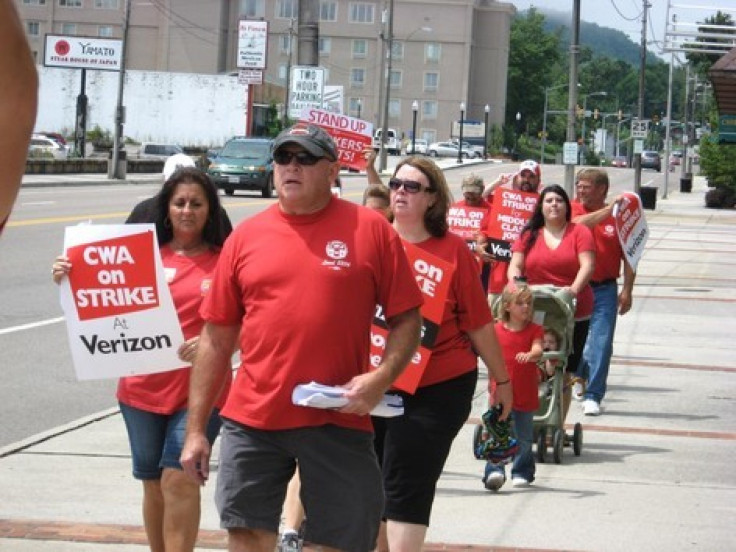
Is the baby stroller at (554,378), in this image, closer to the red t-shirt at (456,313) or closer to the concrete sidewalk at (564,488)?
the concrete sidewalk at (564,488)

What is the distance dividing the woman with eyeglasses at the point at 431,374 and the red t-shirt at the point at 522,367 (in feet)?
8.38

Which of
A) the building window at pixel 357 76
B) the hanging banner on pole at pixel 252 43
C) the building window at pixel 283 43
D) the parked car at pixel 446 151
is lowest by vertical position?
the parked car at pixel 446 151

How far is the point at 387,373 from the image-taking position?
16.0ft

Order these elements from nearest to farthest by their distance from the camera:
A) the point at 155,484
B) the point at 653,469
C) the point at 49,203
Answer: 1. the point at 155,484
2. the point at 653,469
3. the point at 49,203

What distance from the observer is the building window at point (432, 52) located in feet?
442

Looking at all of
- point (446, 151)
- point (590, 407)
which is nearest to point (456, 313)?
point (590, 407)

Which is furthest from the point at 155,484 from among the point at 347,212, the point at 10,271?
the point at 10,271

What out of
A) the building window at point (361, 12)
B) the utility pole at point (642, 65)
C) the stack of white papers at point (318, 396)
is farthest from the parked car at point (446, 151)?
the stack of white papers at point (318, 396)

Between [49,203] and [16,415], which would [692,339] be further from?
[49,203]

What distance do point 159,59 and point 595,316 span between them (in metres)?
115

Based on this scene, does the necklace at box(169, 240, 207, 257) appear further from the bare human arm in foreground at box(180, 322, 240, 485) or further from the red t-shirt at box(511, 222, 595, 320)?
the red t-shirt at box(511, 222, 595, 320)

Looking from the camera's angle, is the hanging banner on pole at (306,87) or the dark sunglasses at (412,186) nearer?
the dark sunglasses at (412,186)

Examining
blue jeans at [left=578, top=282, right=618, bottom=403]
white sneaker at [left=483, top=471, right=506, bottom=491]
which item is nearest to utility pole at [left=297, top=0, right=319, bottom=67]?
blue jeans at [left=578, top=282, right=618, bottom=403]

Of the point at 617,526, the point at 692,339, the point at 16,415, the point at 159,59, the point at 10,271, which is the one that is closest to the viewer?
the point at 617,526
